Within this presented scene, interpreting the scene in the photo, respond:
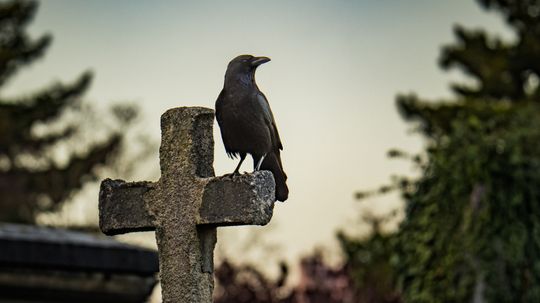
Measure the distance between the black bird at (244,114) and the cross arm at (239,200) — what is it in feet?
0.46

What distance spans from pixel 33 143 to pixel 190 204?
92.4 ft

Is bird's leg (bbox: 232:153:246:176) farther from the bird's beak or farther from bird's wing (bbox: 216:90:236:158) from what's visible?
the bird's beak

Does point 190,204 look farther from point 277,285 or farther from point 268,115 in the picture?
point 277,285

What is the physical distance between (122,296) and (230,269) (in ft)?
21.4

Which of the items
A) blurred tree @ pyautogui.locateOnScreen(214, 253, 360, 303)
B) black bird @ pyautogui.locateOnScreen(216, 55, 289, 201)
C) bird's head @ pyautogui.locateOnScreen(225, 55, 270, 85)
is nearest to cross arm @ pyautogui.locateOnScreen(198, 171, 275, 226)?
black bird @ pyautogui.locateOnScreen(216, 55, 289, 201)

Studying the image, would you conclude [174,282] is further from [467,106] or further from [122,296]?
[467,106]

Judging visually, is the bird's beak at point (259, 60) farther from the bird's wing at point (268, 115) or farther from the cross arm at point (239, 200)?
the cross arm at point (239, 200)

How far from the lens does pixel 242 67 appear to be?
6207 millimetres

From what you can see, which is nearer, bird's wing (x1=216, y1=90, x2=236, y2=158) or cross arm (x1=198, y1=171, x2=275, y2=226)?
cross arm (x1=198, y1=171, x2=275, y2=226)

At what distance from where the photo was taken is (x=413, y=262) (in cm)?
1419

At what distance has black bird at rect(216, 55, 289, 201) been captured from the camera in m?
6.16

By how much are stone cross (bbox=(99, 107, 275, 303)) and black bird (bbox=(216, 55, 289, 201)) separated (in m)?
0.09

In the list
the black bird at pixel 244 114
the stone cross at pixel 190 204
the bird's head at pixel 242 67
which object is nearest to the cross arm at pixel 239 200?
the stone cross at pixel 190 204

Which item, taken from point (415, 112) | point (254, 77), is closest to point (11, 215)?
point (415, 112)
